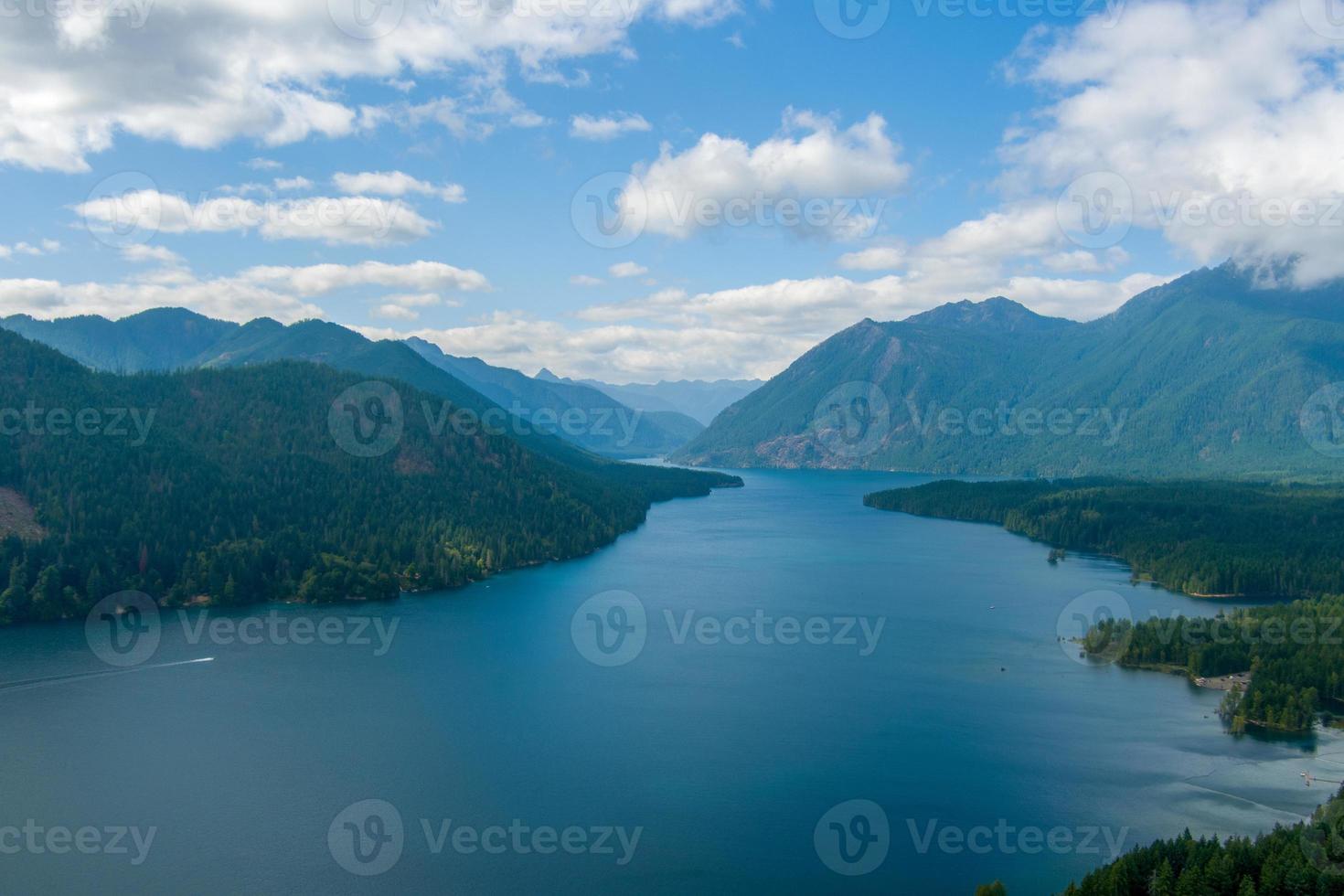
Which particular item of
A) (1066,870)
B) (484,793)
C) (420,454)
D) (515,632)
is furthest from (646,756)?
(420,454)

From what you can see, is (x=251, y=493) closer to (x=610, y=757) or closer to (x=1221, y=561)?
(x=610, y=757)

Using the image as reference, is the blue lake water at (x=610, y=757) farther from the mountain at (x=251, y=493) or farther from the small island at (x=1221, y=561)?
the mountain at (x=251, y=493)

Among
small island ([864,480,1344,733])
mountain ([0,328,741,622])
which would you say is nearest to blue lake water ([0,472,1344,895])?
small island ([864,480,1344,733])

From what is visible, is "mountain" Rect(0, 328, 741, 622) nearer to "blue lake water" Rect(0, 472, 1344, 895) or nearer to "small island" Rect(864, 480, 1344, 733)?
"blue lake water" Rect(0, 472, 1344, 895)

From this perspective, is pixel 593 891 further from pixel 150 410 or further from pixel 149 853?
pixel 150 410

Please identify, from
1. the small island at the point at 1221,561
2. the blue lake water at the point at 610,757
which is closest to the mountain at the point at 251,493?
the blue lake water at the point at 610,757

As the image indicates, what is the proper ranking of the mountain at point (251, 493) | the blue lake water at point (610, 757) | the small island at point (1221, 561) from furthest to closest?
the mountain at point (251, 493)
the small island at point (1221, 561)
the blue lake water at point (610, 757)
